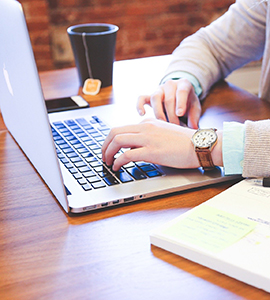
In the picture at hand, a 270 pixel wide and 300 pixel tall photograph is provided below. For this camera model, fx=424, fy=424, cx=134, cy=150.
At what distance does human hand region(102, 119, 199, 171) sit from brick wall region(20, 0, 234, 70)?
2.10m

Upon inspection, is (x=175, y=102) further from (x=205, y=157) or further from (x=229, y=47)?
(x=229, y=47)

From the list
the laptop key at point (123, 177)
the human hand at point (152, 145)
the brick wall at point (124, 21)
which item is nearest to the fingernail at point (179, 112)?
the human hand at point (152, 145)

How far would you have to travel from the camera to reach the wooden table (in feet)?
1.62

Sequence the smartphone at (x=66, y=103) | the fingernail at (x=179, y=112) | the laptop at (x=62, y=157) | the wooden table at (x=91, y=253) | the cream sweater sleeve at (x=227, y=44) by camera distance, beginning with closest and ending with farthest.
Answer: the wooden table at (x=91, y=253), the laptop at (x=62, y=157), the fingernail at (x=179, y=112), the smartphone at (x=66, y=103), the cream sweater sleeve at (x=227, y=44)

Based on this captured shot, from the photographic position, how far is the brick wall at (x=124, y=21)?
269cm

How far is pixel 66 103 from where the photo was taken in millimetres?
1155

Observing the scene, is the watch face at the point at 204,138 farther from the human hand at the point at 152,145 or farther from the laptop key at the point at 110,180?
the laptop key at the point at 110,180

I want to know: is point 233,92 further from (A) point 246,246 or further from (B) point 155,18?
(B) point 155,18

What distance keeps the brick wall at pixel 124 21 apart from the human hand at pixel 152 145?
82.8 inches

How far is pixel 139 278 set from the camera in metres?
0.51

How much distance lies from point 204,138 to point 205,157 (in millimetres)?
41

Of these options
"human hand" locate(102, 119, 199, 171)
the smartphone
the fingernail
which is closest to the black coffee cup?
the smartphone

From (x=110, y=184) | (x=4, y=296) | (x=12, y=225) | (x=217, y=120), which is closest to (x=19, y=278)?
(x=4, y=296)

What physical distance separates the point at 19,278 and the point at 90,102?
0.71 meters
